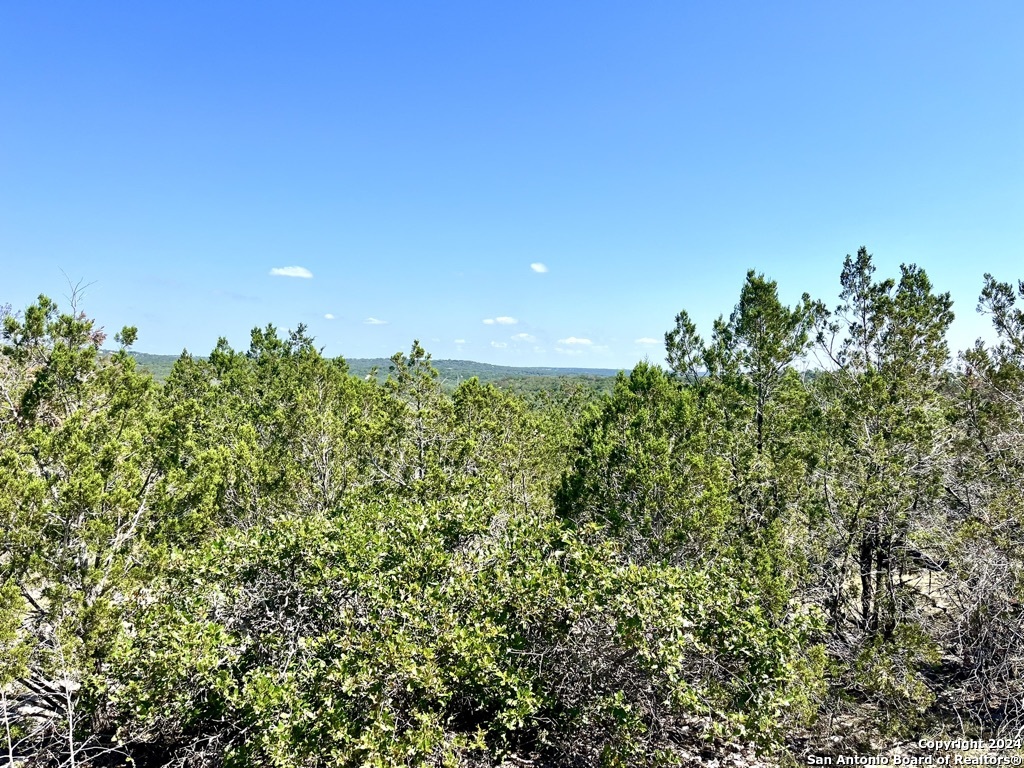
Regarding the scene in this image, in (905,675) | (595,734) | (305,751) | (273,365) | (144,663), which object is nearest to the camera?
(305,751)

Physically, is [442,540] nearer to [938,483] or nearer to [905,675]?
[905,675]

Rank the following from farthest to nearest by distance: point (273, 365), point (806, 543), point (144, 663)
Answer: point (273, 365)
point (806, 543)
point (144, 663)

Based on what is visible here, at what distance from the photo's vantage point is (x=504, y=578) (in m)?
6.93

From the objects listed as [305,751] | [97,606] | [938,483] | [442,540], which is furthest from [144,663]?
[938,483]

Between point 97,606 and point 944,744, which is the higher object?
point 97,606

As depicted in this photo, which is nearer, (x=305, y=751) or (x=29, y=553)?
(x=305, y=751)

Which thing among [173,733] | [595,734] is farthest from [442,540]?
[173,733]

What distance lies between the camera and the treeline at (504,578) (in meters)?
6.29

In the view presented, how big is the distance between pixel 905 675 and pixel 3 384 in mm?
15034

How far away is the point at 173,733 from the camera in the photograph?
7.33 m

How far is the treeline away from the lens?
629 centimetres

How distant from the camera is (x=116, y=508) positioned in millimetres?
7949

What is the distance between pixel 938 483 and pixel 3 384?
16858mm

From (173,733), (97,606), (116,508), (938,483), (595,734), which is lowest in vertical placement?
(173,733)
